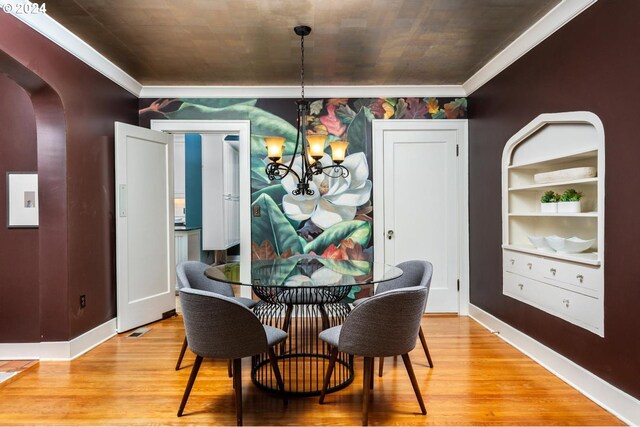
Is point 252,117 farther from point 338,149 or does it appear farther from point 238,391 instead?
point 238,391

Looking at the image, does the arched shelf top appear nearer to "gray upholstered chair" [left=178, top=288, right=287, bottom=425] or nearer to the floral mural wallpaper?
the floral mural wallpaper

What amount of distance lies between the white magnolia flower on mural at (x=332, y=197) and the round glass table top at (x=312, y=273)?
1.13 m

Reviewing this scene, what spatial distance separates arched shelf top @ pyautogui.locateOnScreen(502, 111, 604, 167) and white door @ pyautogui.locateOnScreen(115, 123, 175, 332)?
3379mm

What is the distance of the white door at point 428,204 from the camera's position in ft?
13.9

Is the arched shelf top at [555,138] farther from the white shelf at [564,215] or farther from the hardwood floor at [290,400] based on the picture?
the hardwood floor at [290,400]

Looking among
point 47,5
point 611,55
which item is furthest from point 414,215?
point 47,5

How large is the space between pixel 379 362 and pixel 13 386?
2.44 m

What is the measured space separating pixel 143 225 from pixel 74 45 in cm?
166

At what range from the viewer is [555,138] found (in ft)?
9.15

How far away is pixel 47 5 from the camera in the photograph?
2490mm

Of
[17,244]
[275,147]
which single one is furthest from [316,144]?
[17,244]

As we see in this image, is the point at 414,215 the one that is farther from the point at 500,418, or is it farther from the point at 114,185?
the point at 114,185

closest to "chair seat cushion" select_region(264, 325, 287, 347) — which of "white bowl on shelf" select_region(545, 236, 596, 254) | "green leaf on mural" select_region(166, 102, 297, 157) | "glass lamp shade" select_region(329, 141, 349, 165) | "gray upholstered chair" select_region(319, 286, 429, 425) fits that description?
"gray upholstered chair" select_region(319, 286, 429, 425)

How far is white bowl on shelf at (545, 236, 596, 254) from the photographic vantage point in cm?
248
